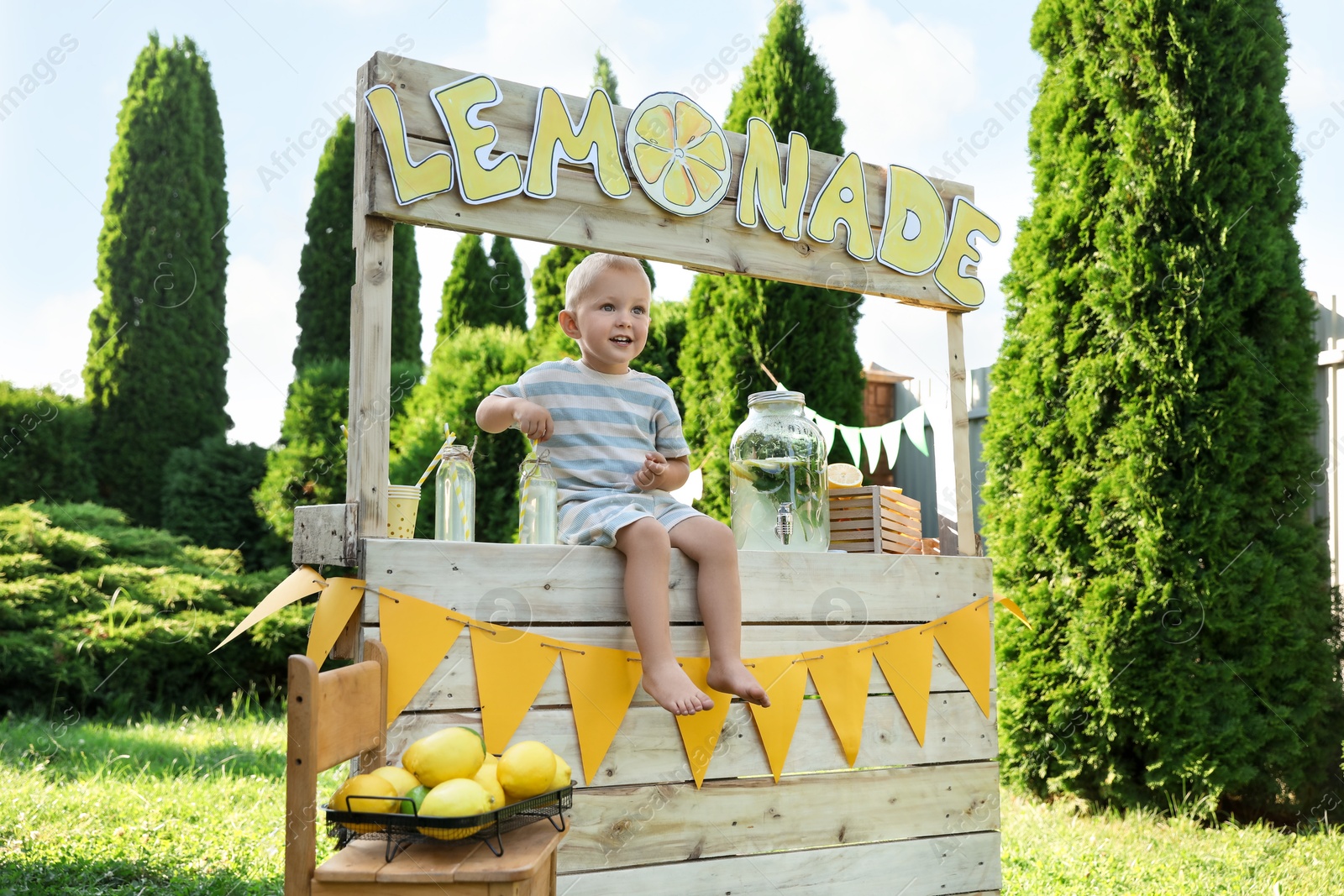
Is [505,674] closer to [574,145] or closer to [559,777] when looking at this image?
[559,777]

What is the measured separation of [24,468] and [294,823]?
29.7 ft

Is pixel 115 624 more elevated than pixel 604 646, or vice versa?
pixel 604 646

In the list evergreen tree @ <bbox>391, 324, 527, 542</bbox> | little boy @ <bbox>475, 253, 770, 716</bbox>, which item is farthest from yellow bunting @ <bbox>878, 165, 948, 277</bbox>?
evergreen tree @ <bbox>391, 324, 527, 542</bbox>

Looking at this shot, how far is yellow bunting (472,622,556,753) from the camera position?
7.19 ft

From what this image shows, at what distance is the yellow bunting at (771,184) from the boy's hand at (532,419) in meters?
0.80

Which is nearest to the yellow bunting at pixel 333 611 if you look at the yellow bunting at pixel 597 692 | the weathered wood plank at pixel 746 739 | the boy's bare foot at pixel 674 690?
the weathered wood plank at pixel 746 739

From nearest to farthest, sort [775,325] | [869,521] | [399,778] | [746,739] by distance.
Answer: [399,778] → [746,739] → [869,521] → [775,325]

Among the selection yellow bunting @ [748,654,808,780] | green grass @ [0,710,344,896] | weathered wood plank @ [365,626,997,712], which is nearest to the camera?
weathered wood plank @ [365,626,997,712]

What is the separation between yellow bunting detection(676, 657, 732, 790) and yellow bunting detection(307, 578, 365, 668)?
0.77 meters

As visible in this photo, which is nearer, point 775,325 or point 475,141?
point 475,141

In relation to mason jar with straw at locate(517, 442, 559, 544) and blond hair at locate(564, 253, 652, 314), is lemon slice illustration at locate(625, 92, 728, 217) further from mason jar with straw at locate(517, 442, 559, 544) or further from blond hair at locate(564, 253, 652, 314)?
mason jar with straw at locate(517, 442, 559, 544)

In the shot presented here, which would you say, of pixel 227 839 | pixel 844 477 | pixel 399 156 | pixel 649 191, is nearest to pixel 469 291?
pixel 227 839

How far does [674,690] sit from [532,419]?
2.33 feet

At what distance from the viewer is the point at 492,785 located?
5.64ft
